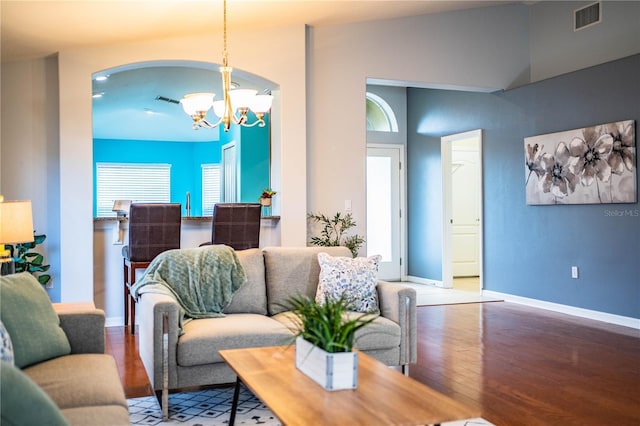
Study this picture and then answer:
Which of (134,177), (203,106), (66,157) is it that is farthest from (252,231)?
(134,177)

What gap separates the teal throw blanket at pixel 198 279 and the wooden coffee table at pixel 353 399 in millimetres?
1140

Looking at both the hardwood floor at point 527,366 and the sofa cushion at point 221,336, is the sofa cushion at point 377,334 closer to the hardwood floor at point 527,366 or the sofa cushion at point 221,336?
the sofa cushion at point 221,336

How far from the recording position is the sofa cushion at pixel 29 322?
228 cm

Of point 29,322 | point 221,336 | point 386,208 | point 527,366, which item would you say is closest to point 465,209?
point 386,208

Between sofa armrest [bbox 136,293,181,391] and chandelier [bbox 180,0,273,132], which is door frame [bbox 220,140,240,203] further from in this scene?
sofa armrest [bbox 136,293,181,391]

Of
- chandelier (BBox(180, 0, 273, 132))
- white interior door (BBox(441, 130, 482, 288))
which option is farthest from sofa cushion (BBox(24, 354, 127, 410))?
white interior door (BBox(441, 130, 482, 288))

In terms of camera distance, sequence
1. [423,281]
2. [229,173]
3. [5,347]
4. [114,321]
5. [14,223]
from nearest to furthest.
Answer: [5,347] < [14,223] < [114,321] < [423,281] < [229,173]

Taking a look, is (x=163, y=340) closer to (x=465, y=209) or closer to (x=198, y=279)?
(x=198, y=279)

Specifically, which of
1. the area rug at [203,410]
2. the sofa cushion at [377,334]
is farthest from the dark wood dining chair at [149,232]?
the sofa cushion at [377,334]

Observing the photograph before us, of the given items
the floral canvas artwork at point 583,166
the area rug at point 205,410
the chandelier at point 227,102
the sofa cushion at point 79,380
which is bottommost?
the area rug at point 205,410

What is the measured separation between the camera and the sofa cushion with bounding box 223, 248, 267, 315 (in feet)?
Result: 12.2

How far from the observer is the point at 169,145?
38.8 ft

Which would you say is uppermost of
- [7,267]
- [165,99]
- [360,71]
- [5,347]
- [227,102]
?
[165,99]

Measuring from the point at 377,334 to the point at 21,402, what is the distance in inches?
95.0
